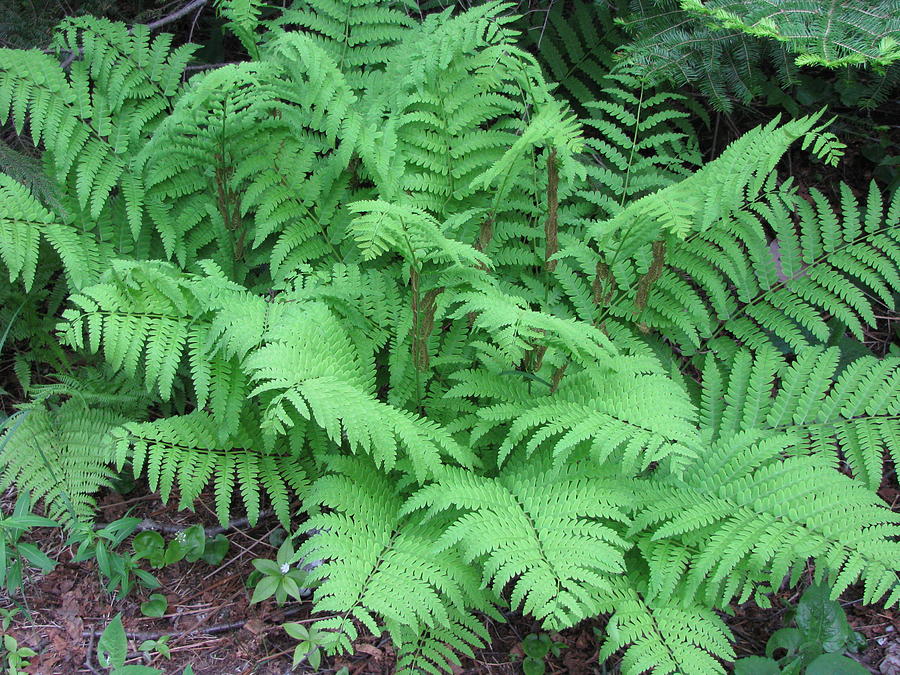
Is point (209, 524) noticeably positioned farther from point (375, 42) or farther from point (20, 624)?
point (375, 42)

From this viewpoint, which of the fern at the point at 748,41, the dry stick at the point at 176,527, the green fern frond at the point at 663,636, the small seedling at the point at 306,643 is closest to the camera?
the green fern frond at the point at 663,636

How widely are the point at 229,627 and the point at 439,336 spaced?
4.40 feet

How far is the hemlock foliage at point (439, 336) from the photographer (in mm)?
2201

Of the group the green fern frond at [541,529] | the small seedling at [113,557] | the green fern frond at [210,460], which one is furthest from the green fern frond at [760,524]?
the small seedling at [113,557]

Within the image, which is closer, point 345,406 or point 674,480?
point 345,406

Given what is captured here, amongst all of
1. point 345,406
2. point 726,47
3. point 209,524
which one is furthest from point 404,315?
point 726,47

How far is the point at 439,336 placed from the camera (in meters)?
2.93

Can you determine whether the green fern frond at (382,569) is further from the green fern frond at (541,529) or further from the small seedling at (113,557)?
the small seedling at (113,557)

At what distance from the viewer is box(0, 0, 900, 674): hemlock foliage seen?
220cm

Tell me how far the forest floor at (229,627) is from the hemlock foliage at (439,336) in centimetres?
15

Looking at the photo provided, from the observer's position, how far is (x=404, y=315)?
285 cm

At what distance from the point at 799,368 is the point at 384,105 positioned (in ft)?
6.47

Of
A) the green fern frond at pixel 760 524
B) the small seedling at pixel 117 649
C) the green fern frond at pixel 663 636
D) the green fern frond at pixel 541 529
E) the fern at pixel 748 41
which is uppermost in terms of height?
the fern at pixel 748 41

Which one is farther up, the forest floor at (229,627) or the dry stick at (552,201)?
the dry stick at (552,201)
